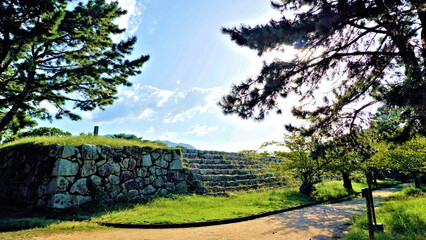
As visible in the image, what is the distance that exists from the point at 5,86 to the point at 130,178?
6966mm

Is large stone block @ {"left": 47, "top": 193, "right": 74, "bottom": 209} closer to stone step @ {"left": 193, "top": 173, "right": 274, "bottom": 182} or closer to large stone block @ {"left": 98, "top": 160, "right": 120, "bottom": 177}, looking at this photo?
large stone block @ {"left": 98, "top": 160, "right": 120, "bottom": 177}

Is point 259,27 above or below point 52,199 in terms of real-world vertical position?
above

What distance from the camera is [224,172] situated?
1242cm

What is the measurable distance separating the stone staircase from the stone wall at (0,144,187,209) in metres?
0.78

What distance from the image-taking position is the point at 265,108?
6254 mm

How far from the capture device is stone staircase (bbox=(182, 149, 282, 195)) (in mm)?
10703

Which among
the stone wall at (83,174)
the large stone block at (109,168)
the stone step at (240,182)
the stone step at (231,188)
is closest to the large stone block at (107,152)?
the stone wall at (83,174)

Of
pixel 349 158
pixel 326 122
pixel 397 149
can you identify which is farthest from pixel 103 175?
pixel 397 149

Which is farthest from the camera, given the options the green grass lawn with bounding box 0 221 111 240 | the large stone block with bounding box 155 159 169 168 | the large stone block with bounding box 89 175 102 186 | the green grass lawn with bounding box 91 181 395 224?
the large stone block with bounding box 155 159 169 168

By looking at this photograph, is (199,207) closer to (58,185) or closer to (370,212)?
(58,185)

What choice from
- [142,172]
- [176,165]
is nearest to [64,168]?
[142,172]

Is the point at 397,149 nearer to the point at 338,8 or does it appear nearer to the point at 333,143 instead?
the point at 333,143

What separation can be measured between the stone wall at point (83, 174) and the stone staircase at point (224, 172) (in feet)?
2.55

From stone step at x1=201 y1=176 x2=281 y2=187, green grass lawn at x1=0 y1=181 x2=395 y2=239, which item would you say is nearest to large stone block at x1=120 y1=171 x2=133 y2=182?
green grass lawn at x1=0 y1=181 x2=395 y2=239
